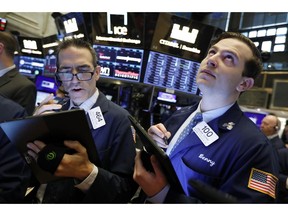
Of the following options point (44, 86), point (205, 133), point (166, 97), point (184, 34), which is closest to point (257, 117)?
point (166, 97)

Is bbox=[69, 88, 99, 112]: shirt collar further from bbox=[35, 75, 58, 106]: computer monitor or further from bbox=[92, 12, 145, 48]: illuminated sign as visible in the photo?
bbox=[35, 75, 58, 106]: computer monitor

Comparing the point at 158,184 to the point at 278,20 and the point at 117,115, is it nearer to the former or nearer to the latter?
the point at 117,115

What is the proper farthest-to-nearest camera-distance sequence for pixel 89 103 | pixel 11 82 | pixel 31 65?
1. pixel 31 65
2. pixel 11 82
3. pixel 89 103

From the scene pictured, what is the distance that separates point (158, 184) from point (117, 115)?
538 millimetres

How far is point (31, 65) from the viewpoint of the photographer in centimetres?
681

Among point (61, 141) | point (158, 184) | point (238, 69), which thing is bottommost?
point (158, 184)

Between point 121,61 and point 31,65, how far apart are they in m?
3.48

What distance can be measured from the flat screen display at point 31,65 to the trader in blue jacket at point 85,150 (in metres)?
5.49

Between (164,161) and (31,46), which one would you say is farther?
(31,46)

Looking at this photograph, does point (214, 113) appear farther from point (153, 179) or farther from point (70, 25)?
point (70, 25)

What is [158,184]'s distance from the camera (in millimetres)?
1085
